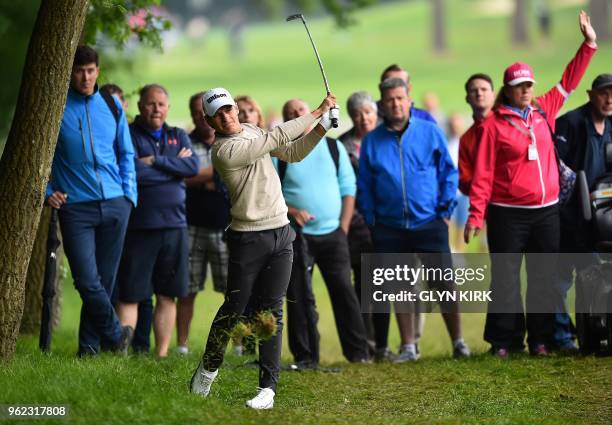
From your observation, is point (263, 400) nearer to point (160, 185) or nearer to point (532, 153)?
point (160, 185)

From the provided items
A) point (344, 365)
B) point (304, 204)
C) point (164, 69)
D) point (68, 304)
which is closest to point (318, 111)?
point (304, 204)

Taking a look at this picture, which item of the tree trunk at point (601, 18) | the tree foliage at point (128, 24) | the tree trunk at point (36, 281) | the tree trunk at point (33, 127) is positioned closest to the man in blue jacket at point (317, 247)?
the tree foliage at point (128, 24)

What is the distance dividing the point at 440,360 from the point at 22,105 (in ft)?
14.1

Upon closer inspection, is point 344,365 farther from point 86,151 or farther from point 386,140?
point 86,151

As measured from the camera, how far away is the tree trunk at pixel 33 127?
9312 mm

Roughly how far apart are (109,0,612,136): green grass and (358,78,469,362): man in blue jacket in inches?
1330

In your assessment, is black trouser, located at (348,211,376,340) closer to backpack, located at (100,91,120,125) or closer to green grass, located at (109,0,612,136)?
backpack, located at (100,91,120,125)

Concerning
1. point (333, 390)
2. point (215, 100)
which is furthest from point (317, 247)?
point (215, 100)

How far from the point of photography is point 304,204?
37.2 feet

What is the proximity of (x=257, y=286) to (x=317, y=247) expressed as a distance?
8.99ft

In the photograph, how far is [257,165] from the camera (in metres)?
8.55

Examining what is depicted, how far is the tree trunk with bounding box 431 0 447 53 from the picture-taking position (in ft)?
184

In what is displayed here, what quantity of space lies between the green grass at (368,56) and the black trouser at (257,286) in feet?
121

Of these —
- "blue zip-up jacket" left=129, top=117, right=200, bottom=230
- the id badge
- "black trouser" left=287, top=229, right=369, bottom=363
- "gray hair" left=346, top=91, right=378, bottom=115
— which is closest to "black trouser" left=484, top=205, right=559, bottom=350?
the id badge
